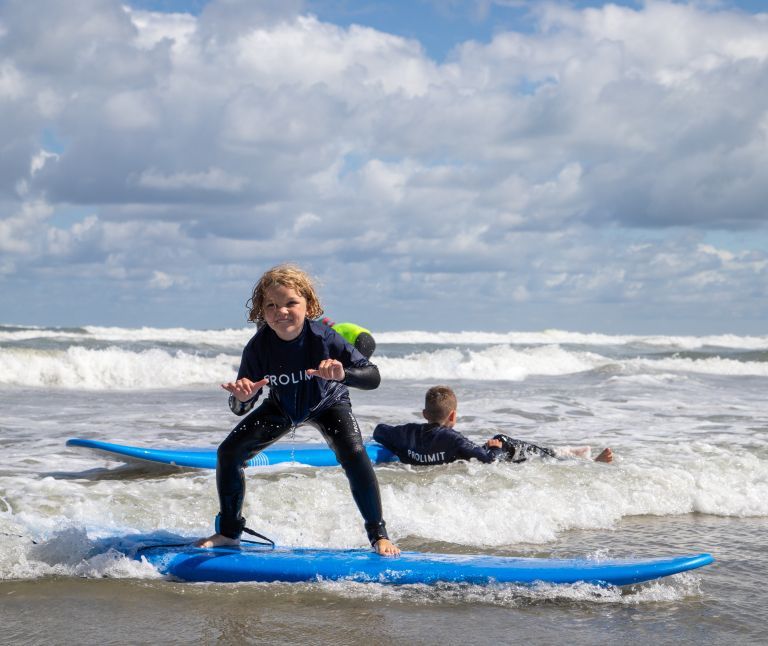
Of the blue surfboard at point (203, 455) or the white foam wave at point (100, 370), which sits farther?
the white foam wave at point (100, 370)

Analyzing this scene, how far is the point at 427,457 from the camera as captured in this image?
7.19 meters

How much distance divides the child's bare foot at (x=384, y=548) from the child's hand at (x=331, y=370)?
3.20ft

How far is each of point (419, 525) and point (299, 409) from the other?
5.31ft

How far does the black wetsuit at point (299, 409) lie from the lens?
4.16 metres

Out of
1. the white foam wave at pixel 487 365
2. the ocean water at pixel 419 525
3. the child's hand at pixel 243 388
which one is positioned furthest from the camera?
the white foam wave at pixel 487 365

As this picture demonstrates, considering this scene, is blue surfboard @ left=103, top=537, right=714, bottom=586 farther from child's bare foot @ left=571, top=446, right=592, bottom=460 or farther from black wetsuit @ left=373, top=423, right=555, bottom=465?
child's bare foot @ left=571, top=446, right=592, bottom=460

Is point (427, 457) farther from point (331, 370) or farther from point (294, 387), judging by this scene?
point (331, 370)

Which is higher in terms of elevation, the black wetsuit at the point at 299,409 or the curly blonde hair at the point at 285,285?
the curly blonde hair at the point at 285,285

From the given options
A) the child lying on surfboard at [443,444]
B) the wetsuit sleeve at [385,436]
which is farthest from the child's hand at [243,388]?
the wetsuit sleeve at [385,436]

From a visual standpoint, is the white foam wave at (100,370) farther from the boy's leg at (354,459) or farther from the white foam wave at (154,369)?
the boy's leg at (354,459)

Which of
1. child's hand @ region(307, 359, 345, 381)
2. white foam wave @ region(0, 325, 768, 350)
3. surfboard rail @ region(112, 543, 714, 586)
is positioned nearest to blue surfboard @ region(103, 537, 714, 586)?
surfboard rail @ region(112, 543, 714, 586)

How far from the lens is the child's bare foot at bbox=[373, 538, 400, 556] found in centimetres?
428

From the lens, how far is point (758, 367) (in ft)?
85.4

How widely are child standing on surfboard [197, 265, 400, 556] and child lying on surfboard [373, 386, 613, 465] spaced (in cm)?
265
